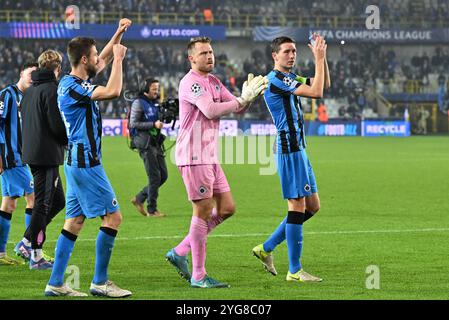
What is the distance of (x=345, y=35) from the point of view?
60.8 m

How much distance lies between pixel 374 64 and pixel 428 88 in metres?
3.51

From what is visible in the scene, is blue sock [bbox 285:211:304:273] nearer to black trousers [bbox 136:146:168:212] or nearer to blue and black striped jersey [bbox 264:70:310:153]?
blue and black striped jersey [bbox 264:70:310:153]

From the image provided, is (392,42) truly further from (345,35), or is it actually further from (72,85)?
(72,85)

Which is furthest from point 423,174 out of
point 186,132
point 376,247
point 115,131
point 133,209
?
point 115,131

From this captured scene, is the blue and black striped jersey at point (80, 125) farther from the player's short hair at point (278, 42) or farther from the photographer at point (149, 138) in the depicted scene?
the photographer at point (149, 138)

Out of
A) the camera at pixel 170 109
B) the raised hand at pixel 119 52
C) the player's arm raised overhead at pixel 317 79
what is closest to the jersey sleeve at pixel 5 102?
the raised hand at pixel 119 52

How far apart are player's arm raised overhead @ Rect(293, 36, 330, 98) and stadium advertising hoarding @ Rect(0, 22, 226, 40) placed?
46.7 m

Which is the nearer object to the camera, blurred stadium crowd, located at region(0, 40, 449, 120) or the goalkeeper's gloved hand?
the goalkeeper's gloved hand

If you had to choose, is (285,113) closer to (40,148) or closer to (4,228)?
(40,148)

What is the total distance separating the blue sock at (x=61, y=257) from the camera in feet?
29.2

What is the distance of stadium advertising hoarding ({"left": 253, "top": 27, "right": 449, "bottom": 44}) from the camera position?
198 ft

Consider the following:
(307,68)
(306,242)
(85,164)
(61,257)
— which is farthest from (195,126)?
(307,68)

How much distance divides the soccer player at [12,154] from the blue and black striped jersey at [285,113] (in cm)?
292

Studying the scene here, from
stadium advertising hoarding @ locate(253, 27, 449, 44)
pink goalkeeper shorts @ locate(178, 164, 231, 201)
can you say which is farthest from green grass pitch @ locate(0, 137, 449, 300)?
stadium advertising hoarding @ locate(253, 27, 449, 44)
